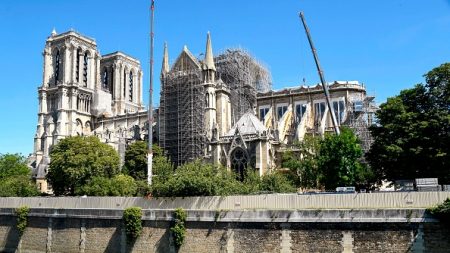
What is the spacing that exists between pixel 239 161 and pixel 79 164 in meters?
17.0

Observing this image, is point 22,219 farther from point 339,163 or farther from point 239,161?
point 339,163

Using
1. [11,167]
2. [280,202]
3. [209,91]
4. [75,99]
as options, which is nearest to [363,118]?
[209,91]

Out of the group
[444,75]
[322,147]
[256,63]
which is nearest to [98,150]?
[322,147]

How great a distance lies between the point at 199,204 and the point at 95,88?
236ft

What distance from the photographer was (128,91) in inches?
4166

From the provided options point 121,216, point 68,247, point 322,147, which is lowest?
point 68,247

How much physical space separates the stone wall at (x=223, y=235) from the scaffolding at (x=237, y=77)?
35.2 metres

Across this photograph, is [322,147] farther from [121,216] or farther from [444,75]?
[121,216]

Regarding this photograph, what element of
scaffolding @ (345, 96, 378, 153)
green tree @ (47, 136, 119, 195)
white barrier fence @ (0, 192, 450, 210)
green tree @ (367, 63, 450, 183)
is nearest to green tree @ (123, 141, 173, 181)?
green tree @ (47, 136, 119, 195)

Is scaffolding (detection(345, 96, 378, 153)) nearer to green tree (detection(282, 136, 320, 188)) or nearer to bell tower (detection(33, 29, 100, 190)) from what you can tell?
green tree (detection(282, 136, 320, 188))

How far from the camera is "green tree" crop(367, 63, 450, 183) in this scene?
34594 millimetres

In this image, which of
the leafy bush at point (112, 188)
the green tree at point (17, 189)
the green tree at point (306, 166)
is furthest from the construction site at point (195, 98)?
the green tree at point (17, 189)

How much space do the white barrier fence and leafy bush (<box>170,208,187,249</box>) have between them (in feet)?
3.28

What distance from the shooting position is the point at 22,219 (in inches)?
1435
